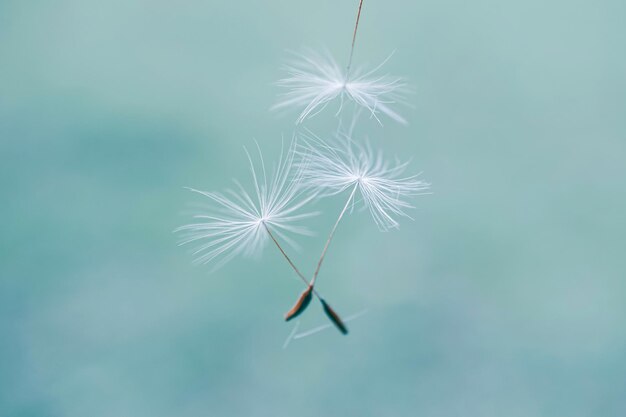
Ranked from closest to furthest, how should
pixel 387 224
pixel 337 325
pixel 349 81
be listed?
pixel 337 325 → pixel 349 81 → pixel 387 224

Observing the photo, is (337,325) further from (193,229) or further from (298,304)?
(193,229)

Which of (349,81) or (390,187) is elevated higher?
(349,81)

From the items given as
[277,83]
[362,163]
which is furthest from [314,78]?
[362,163]

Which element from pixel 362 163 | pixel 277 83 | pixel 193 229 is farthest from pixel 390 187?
pixel 193 229

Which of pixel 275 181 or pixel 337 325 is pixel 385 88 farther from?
pixel 337 325

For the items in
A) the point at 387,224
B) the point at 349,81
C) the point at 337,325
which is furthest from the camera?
the point at 387,224

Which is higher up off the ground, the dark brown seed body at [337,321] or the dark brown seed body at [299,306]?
the dark brown seed body at [299,306]

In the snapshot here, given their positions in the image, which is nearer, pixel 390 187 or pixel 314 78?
pixel 314 78

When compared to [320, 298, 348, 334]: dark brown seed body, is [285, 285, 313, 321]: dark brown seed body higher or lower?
higher

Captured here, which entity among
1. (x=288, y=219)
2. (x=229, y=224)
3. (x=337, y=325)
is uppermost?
(x=229, y=224)
